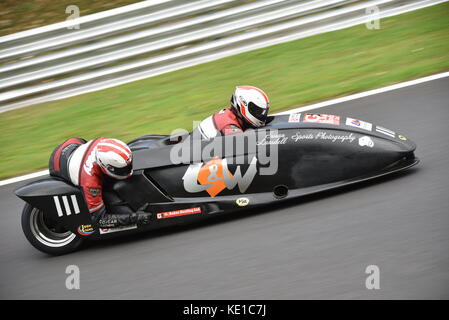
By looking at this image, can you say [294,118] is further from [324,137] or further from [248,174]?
[248,174]

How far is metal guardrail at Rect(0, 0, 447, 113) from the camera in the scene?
29.0 ft

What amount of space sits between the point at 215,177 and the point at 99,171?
3.52 ft

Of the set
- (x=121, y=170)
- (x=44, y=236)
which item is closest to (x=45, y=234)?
(x=44, y=236)

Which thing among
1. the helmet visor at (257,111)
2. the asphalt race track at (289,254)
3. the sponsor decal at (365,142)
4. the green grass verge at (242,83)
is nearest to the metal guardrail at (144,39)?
the green grass verge at (242,83)

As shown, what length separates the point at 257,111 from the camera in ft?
17.6

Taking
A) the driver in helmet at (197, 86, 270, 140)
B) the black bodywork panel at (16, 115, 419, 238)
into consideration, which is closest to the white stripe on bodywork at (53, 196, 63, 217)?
the black bodywork panel at (16, 115, 419, 238)

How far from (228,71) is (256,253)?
475 cm

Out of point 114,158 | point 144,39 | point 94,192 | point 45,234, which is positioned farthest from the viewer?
point 144,39

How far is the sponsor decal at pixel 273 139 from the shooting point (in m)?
5.25

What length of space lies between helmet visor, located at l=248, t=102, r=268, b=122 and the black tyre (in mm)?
2040

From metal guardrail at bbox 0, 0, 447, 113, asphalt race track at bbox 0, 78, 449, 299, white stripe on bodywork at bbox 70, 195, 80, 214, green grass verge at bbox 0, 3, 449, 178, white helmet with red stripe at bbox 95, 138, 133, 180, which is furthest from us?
metal guardrail at bbox 0, 0, 447, 113

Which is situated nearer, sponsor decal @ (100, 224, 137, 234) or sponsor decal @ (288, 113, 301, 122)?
sponsor decal @ (100, 224, 137, 234)

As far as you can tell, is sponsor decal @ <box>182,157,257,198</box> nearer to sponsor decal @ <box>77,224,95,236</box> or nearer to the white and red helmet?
the white and red helmet

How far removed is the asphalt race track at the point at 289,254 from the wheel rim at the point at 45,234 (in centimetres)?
16
